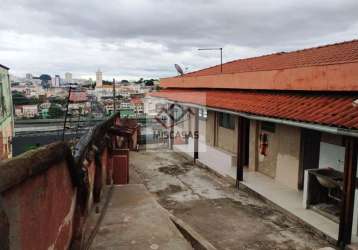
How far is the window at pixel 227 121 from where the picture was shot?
42.0 feet

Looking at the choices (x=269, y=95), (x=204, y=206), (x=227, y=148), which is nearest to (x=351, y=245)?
(x=204, y=206)

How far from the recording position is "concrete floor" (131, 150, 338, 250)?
6.35m

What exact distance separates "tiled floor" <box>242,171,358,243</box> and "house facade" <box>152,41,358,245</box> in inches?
0.7

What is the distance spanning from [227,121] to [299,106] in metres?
5.94

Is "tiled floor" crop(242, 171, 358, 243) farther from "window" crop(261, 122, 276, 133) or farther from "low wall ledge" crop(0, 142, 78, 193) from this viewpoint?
"low wall ledge" crop(0, 142, 78, 193)

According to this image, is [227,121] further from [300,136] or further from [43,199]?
[43,199]

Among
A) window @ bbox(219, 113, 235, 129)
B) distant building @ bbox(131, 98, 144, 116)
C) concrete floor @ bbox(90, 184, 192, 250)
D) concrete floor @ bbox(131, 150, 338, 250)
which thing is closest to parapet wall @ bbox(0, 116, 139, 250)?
concrete floor @ bbox(90, 184, 192, 250)

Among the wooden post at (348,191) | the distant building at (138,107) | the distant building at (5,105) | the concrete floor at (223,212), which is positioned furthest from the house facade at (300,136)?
the distant building at (138,107)

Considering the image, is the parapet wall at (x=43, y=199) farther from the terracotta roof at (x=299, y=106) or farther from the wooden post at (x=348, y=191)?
the wooden post at (x=348, y=191)

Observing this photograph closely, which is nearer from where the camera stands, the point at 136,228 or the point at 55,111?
the point at 55,111

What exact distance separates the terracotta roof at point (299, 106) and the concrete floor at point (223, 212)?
2.33 m

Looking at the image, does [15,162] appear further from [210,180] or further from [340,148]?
[210,180]

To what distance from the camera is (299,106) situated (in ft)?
24.1

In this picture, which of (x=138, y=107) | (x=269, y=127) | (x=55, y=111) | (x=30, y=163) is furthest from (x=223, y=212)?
(x=138, y=107)
